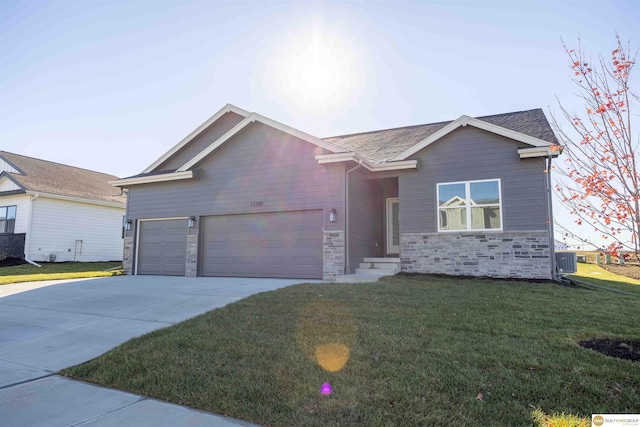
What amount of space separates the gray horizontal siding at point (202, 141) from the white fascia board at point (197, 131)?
0.16 m

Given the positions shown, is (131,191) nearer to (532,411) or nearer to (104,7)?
(104,7)

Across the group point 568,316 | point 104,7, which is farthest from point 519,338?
point 104,7

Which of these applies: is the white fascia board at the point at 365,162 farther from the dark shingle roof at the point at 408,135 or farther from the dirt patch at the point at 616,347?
the dirt patch at the point at 616,347

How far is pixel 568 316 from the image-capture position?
575 cm

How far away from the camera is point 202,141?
51.4 feet

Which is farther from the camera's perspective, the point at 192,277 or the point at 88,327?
the point at 192,277

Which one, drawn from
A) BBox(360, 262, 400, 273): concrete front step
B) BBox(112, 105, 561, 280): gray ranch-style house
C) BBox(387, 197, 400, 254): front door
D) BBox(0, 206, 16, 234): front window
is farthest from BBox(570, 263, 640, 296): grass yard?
BBox(0, 206, 16, 234): front window

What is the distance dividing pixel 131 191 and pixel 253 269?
22.4ft

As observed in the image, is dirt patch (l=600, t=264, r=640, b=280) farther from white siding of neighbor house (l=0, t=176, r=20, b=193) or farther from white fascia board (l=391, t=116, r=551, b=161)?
white siding of neighbor house (l=0, t=176, r=20, b=193)

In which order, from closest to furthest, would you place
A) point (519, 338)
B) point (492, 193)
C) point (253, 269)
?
point (519, 338) < point (492, 193) < point (253, 269)

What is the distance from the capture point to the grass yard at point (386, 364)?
2.94 m

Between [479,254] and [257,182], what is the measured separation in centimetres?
724

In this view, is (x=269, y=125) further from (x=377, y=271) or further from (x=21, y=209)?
(x=21, y=209)

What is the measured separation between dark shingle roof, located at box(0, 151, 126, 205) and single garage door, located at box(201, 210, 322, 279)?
441 inches
